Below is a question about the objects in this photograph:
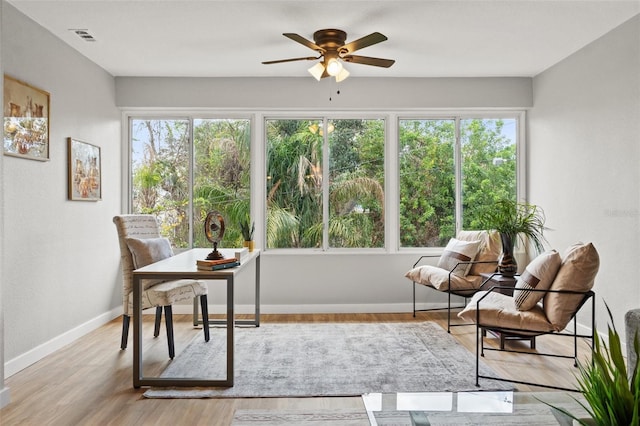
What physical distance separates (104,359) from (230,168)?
251 centimetres

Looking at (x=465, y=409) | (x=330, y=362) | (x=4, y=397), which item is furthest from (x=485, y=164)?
(x=4, y=397)

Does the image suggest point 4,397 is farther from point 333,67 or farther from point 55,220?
point 333,67

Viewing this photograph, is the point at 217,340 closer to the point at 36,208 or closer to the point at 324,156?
the point at 36,208

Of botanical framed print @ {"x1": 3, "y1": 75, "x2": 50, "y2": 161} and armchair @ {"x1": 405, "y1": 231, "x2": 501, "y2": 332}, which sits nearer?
botanical framed print @ {"x1": 3, "y1": 75, "x2": 50, "y2": 161}

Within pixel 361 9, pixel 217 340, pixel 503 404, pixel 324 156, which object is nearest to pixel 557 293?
pixel 503 404

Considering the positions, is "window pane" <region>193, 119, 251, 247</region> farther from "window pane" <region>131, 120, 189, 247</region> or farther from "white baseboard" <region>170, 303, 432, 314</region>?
"white baseboard" <region>170, 303, 432, 314</region>

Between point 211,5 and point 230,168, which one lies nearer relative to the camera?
point 211,5

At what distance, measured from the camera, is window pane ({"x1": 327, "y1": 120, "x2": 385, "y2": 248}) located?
5.48m

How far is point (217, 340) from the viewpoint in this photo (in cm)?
411

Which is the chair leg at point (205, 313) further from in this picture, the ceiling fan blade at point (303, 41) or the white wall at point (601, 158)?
the white wall at point (601, 158)

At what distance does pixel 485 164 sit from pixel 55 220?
4.47 metres

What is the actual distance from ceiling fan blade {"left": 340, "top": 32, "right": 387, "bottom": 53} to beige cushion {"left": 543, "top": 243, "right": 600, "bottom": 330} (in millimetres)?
1937

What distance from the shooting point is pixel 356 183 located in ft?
18.0

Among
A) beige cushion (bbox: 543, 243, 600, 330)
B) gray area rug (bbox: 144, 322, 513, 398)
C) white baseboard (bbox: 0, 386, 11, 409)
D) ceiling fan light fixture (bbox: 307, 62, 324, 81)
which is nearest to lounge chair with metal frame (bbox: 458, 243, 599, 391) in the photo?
beige cushion (bbox: 543, 243, 600, 330)
